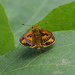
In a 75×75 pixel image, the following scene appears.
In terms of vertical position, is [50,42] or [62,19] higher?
[62,19]

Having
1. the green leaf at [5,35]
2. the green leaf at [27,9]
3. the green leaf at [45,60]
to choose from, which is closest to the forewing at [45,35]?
the green leaf at [45,60]

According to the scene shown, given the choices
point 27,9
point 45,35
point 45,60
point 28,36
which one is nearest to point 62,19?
point 45,35

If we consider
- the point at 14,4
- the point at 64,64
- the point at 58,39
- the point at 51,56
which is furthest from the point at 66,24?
the point at 14,4

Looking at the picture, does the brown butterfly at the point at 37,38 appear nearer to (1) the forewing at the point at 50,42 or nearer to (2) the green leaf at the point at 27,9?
(1) the forewing at the point at 50,42

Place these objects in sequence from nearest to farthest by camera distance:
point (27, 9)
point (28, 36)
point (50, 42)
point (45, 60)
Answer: point (45, 60)
point (50, 42)
point (28, 36)
point (27, 9)

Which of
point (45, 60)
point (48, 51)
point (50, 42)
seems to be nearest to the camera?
point (45, 60)

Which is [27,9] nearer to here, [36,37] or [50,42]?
[36,37]

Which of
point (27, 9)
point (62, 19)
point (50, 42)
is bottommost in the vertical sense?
point (27, 9)

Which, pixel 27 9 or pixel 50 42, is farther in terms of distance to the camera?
pixel 27 9
